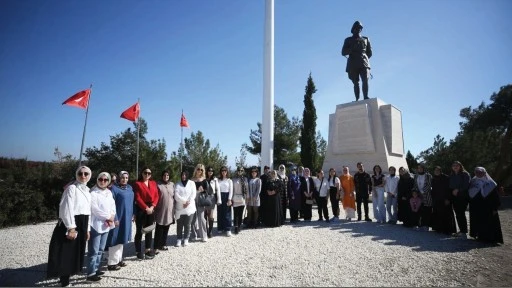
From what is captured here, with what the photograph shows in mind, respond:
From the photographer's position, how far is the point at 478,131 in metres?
24.2

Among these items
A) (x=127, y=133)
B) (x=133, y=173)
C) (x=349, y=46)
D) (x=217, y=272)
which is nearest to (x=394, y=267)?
(x=217, y=272)

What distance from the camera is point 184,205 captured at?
578 cm

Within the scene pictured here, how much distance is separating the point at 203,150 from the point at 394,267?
96.3ft

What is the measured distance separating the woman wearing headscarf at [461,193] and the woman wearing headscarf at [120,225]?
7.41 meters

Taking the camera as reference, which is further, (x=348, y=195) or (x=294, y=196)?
(x=348, y=195)

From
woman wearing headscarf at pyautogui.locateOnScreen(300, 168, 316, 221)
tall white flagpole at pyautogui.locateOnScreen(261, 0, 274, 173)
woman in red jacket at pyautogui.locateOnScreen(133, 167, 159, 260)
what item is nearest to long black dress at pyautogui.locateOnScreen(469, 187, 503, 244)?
woman wearing headscarf at pyautogui.locateOnScreen(300, 168, 316, 221)

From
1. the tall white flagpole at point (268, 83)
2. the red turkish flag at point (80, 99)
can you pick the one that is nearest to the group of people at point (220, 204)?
the tall white flagpole at point (268, 83)

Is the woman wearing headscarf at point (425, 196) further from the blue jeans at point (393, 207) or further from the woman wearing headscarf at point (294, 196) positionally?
the woman wearing headscarf at point (294, 196)

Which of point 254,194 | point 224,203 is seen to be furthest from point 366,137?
point 224,203

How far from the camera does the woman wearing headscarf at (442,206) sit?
678 centimetres

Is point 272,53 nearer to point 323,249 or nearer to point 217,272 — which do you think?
point 323,249

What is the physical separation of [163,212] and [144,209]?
453mm

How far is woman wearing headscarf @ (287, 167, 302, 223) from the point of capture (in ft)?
27.5

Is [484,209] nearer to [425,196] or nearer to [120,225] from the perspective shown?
[425,196]
